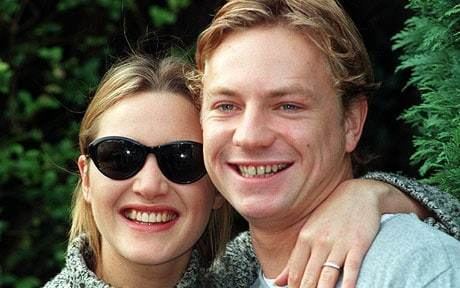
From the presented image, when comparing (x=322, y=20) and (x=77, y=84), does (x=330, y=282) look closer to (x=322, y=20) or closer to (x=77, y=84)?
(x=322, y=20)

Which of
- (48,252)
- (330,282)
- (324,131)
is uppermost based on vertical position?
(324,131)

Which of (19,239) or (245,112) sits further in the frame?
(19,239)

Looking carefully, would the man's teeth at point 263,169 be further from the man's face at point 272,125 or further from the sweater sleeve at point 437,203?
the sweater sleeve at point 437,203

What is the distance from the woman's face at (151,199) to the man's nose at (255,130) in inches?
16.7

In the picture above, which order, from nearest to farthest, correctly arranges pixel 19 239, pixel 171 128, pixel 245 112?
pixel 245 112
pixel 171 128
pixel 19 239

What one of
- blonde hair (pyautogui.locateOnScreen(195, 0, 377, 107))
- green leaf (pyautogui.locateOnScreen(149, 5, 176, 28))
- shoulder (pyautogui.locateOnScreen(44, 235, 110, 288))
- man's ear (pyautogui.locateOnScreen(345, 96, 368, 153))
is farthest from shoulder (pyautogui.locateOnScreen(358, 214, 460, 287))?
green leaf (pyautogui.locateOnScreen(149, 5, 176, 28))

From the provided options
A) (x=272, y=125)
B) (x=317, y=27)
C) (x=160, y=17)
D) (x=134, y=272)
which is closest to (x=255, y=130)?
(x=272, y=125)

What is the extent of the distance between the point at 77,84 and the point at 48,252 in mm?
830

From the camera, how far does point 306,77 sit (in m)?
3.08

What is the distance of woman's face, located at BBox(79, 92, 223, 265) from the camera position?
339cm

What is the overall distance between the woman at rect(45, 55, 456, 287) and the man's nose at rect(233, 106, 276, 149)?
35 cm

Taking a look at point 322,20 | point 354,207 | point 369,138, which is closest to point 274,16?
point 322,20

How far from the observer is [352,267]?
2861 mm

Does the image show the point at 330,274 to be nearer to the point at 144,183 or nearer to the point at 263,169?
the point at 263,169
